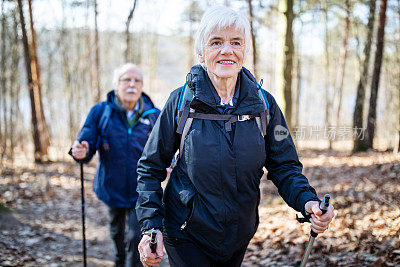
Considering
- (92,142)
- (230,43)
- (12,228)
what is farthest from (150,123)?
(12,228)

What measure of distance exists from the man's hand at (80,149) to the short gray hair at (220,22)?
7.44ft

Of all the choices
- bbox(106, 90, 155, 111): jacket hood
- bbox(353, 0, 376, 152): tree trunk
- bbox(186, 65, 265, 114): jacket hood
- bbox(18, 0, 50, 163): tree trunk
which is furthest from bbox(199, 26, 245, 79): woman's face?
bbox(353, 0, 376, 152): tree trunk

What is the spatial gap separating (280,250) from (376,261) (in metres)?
1.32

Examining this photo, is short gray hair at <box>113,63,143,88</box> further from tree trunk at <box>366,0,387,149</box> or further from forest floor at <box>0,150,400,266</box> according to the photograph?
tree trunk at <box>366,0,387,149</box>

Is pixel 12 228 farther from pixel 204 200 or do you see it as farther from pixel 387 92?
pixel 387 92

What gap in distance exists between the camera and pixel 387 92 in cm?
2045

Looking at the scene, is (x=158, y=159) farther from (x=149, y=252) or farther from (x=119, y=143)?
(x=119, y=143)

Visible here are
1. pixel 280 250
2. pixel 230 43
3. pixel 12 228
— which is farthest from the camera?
pixel 12 228

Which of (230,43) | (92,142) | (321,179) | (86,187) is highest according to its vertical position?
(230,43)

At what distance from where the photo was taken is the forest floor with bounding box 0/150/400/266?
4.34 m

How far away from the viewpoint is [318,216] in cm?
186

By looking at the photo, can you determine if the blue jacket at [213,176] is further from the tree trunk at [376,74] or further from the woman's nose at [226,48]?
the tree trunk at [376,74]

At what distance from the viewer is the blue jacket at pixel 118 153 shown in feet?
12.5

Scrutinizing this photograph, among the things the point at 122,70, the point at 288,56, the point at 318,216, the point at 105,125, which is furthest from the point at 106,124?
the point at 288,56
